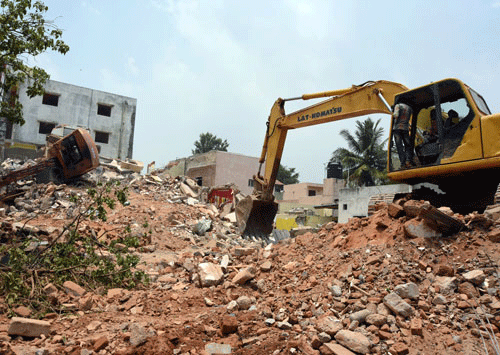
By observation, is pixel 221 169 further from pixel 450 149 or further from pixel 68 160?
pixel 450 149

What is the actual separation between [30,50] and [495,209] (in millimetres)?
7809

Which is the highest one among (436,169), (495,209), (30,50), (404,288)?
(30,50)

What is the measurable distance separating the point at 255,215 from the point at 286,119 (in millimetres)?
2506

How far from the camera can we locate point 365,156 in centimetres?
2803

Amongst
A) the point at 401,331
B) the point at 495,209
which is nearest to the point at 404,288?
the point at 401,331

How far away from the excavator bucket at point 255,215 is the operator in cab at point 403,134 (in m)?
4.30

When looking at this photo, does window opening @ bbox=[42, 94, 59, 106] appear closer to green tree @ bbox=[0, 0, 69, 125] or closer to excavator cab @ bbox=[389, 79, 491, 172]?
green tree @ bbox=[0, 0, 69, 125]

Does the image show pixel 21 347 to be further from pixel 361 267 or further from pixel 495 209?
pixel 495 209

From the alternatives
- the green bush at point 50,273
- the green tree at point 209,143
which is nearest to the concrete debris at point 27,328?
the green bush at point 50,273

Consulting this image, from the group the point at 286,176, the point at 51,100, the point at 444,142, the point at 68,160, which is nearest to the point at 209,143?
the point at 286,176

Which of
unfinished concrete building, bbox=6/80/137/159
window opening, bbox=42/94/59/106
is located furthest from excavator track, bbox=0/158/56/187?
window opening, bbox=42/94/59/106

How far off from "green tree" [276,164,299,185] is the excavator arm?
119 ft

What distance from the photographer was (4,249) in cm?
577

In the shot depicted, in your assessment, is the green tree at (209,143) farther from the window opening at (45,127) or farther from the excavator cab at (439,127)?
the excavator cab at (439,127)
